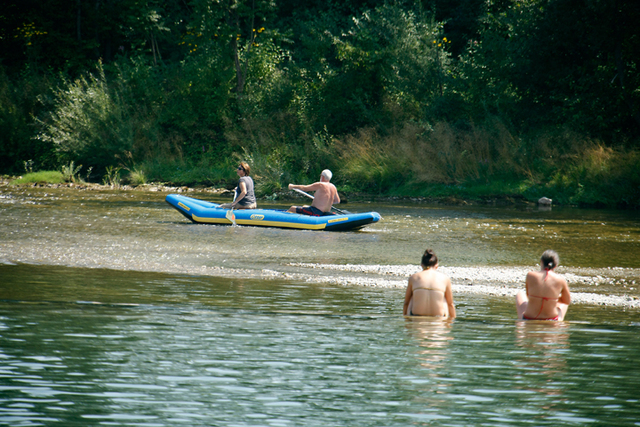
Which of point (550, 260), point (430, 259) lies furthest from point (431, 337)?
point (550, 260)

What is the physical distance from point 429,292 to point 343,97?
25467 mm

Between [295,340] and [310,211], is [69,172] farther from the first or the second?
[295,340]

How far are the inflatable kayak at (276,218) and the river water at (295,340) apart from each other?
98.5 inches

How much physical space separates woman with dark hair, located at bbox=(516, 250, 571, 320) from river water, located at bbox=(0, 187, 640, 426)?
0.51ft

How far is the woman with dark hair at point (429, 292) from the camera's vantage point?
6.98 meters

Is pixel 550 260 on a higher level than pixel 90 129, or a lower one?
lower

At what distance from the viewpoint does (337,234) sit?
15.5m

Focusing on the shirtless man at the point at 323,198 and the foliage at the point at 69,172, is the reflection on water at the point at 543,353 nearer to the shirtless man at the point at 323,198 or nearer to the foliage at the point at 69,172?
the shirtless man at the point at 323,198

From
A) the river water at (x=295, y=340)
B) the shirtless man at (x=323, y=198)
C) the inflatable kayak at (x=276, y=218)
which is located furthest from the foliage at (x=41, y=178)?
the river water at (x=295, y=340)

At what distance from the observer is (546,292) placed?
719 centimetres

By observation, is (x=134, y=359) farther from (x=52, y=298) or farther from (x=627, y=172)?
(x=627, y=172)

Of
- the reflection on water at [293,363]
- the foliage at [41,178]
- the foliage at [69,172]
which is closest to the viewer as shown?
the reflection on water at [293,363]

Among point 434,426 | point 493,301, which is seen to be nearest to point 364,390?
point 434,426

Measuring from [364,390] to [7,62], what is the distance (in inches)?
1566
